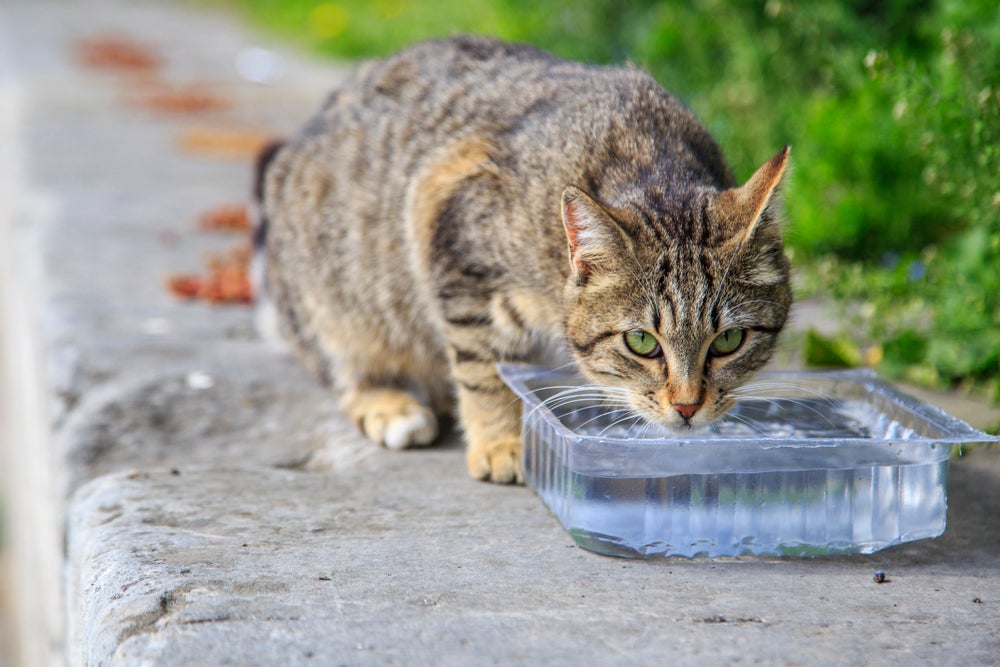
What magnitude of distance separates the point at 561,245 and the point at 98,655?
4.28 ft

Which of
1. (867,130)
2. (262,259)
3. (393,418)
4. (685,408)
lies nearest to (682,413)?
(685,408)

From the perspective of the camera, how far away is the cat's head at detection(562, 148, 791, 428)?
2.27 m

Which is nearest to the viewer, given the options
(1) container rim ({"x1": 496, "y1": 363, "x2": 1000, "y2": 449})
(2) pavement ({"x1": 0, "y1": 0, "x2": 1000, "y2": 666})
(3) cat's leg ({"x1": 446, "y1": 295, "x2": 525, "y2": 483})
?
(2) pavement ({"x1": 0, "y1": 0, "x2": 1000, "y2": 666})

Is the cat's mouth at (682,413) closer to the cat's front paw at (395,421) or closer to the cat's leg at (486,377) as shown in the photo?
the cat's leg at (486,377)

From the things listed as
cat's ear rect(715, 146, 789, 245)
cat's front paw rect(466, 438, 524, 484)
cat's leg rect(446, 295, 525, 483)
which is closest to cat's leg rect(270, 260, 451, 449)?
cat's leg rect(446, 295, 525, 483)

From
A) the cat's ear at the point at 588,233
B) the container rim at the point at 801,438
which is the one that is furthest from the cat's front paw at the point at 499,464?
the cat's ear at the point at 588,233

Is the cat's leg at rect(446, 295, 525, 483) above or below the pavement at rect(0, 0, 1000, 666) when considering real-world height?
above

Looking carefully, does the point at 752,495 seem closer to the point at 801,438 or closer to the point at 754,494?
the point at 754,494

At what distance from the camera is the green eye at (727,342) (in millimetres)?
2314

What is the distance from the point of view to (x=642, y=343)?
2.33 meters

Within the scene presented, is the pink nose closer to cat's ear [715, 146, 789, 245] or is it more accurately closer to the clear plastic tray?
→ the clear plastic tray

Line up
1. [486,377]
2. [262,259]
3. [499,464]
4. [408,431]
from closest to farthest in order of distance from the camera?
[499,464] → [486,377] → [408,431] → [262,259]

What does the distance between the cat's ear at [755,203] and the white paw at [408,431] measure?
1040 mm

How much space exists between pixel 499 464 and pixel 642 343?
0.52 metres
